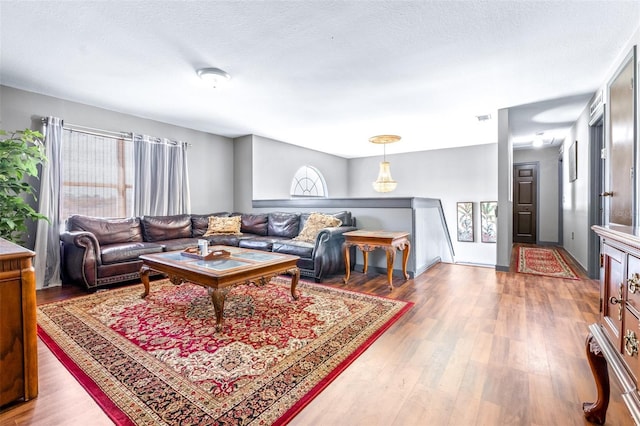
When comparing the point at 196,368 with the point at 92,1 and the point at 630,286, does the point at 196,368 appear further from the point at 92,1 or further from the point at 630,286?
the point at 92,1

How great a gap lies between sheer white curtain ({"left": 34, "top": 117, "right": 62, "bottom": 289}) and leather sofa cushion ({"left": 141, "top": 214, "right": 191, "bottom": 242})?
3.16 feet

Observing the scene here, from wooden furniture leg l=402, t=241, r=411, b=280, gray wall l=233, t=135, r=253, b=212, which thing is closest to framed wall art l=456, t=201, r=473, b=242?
wooden furniture leg l=402, t=241, r=411, b=280

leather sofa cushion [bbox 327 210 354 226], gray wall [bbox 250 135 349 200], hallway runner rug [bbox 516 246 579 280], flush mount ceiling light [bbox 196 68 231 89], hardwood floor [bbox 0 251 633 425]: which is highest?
flush mount ceiling light [bbox 196 68 231 89]

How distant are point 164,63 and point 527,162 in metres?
8.02

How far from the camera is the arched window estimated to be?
7254mm

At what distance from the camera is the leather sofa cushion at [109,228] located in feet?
12.1

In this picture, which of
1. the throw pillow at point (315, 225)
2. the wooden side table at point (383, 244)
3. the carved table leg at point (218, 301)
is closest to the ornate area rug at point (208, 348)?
the carved table leg at point (218, 301)

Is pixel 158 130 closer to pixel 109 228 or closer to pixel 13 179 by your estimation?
pixel 109 228

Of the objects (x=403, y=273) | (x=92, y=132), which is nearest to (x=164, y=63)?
(x=92, y=132)

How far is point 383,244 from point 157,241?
320 cm

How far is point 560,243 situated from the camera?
6.76 meters

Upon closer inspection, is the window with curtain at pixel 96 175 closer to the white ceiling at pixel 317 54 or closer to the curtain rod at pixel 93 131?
the curtain rod at pixel 93 131

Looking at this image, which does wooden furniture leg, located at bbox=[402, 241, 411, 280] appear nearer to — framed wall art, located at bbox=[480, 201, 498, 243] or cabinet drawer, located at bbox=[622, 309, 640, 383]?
cabinet drawer, located at bbox=[622, 309, 640, 383]

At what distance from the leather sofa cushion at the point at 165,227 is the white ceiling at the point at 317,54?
1583 mm
